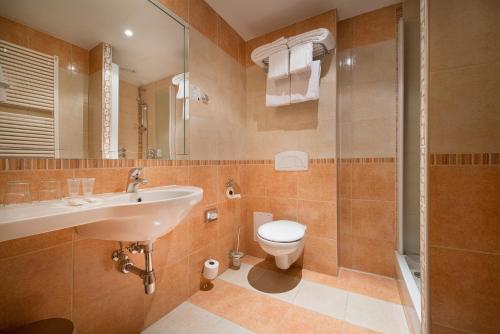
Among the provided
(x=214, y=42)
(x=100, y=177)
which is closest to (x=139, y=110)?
(x=100, y=177)

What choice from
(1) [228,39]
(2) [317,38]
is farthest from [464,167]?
(1) [228,39]

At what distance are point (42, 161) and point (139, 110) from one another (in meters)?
0.56

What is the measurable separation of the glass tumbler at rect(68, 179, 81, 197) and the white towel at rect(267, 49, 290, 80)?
1553 mm

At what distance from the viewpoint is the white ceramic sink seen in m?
0.51

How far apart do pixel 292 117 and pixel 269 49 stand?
625 mm

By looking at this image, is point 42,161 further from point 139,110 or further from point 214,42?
point 214,42

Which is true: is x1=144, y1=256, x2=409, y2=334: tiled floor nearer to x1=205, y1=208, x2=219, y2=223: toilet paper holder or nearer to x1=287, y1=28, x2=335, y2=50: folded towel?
x1=205, y1=208, x2=219, y2=223: toilet paper holder

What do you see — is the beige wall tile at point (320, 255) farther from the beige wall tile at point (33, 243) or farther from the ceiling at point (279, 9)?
the ceiling at point (279, 9)

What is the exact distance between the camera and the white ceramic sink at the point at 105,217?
1.69 ft

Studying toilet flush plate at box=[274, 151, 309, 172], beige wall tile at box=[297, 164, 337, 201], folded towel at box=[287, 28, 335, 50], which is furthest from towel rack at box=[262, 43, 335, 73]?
beige wall tile at box=[297, 164, 337, 201]

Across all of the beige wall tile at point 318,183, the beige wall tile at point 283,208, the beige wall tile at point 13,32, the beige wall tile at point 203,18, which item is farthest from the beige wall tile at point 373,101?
the beige wall tile at point 13,32

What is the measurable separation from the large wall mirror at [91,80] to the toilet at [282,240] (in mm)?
862

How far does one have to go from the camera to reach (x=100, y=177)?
39.3 inches

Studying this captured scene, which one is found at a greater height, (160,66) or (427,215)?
(160,66)
